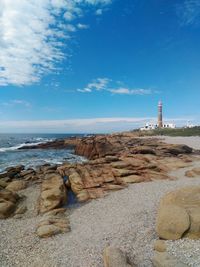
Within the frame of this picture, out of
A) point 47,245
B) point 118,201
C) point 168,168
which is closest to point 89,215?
point 118,201

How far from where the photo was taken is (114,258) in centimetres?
820

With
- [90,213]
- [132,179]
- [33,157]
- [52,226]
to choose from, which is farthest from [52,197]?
[33,157]

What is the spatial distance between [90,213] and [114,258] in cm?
552

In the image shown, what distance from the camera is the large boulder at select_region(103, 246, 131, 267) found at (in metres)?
7.90

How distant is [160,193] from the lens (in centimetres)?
1576

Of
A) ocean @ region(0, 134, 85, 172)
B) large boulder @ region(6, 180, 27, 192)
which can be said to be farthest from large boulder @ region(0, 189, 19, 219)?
ocean @ region(0, 134, 85, 172)

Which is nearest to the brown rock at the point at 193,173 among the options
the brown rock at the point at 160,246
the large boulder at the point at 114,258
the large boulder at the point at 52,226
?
the large boulder at the point at 52,226

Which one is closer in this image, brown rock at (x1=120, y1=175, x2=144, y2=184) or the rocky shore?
the rocky shore

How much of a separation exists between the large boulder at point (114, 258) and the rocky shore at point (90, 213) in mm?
221

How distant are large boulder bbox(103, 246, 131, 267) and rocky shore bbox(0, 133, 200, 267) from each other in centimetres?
22

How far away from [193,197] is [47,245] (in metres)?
6.00

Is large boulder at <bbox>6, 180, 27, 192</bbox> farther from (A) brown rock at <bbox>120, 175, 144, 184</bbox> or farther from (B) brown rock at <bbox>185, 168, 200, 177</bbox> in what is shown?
(B) brown rock at <bbox>185, 168, 200, 177</bbox>

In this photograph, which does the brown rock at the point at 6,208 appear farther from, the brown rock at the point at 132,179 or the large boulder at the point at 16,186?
the brown rock at the point at 132,179

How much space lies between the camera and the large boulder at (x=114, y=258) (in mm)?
7897
